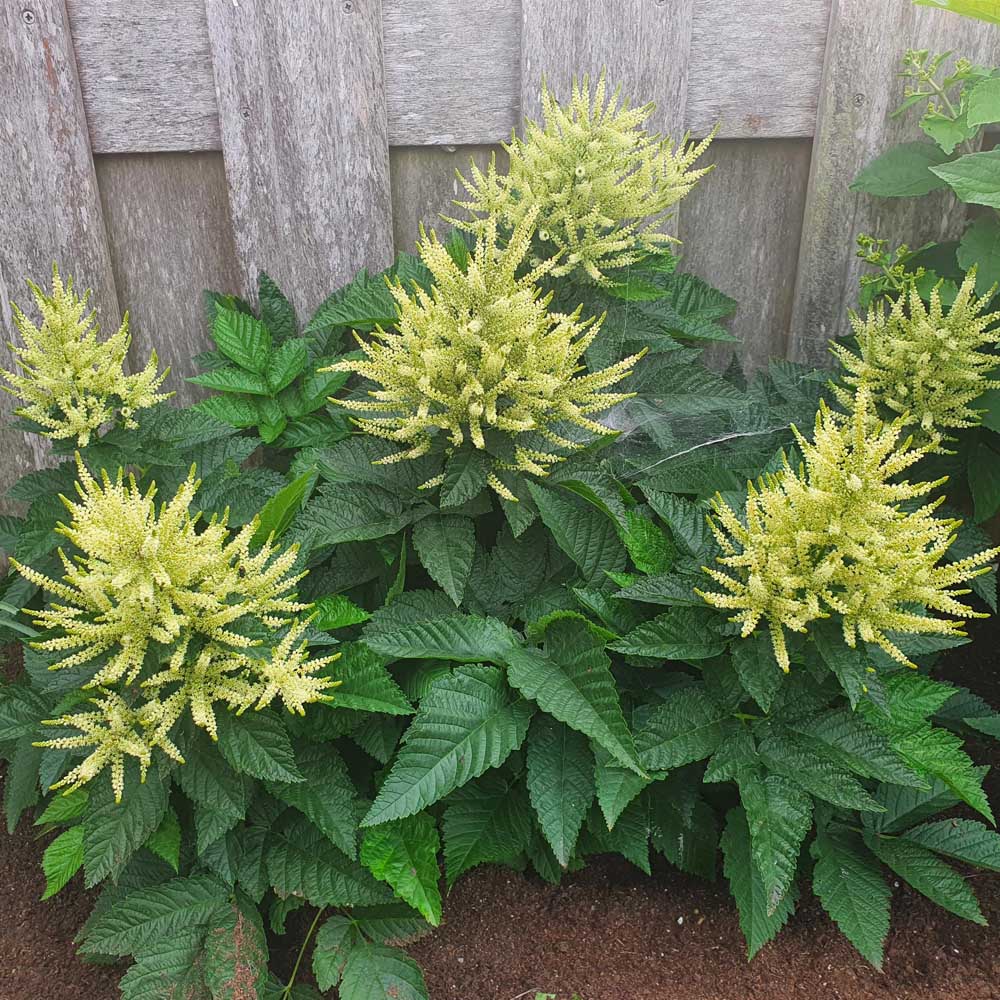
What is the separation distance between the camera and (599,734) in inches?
74.3

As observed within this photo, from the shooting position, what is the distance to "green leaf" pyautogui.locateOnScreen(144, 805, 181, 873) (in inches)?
75.7

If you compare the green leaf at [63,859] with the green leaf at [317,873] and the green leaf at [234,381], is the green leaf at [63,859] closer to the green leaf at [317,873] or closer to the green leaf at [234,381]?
the green leaf at [317,873]

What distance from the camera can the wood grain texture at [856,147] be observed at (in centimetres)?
276

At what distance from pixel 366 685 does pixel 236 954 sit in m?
0.61

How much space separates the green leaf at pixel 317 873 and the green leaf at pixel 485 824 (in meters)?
0.19

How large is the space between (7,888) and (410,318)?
5.93ft

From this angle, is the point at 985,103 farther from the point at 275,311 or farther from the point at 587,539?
the point at 275,311

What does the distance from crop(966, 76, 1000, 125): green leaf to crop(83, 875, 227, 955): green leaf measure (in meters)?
2.35

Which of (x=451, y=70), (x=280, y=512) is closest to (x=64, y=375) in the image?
Result: (x=280, y=512)

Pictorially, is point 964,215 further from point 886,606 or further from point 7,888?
point 7,888

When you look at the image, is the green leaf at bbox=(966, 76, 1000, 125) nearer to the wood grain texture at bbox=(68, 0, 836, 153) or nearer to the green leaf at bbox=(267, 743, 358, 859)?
the wood grain texture at bbox=(68, 0, 836, 153)

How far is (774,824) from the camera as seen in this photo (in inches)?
73.4

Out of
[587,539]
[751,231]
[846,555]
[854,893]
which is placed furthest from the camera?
[751,231]

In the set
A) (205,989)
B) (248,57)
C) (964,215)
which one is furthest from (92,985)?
(964,215)
